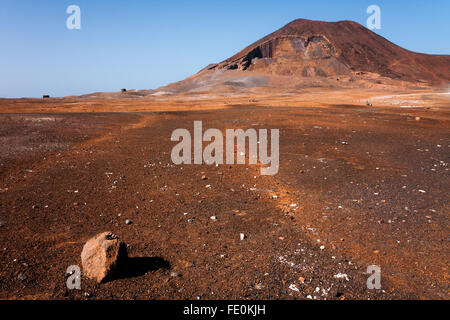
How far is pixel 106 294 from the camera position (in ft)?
10.9

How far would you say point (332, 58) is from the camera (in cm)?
8900

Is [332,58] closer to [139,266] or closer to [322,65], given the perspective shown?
[322,65]

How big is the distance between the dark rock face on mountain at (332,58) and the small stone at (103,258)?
290ft

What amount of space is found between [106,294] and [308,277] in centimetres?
235

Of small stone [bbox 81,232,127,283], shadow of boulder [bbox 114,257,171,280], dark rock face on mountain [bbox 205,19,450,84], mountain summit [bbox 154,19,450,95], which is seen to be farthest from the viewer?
dark rock face on mountain [bbox 205,19,450,84]

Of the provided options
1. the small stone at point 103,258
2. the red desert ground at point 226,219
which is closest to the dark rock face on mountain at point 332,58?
the red desert ground at point 226,219

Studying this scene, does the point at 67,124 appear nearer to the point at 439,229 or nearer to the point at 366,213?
the point at 366,213

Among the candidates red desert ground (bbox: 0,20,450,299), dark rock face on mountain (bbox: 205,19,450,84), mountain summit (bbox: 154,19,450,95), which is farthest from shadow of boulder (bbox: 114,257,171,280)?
dark rock face on mountain (bbox: 205,19,450,84)

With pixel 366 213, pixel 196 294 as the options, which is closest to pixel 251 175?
pixel 366 213

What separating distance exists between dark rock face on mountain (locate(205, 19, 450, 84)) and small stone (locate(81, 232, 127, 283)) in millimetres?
88405

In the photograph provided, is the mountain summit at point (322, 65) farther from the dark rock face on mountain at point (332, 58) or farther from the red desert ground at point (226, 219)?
the red desert ground at point (226, 219)

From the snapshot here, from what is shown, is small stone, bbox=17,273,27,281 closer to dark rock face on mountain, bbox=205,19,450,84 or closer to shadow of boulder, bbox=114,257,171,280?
shadow of boulder, bbox=114,257,171,280

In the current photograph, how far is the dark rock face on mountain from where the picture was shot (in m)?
87.5
